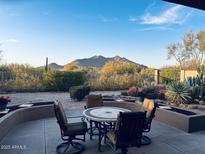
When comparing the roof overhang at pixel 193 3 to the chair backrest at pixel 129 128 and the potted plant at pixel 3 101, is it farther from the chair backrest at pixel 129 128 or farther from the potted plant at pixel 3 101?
the potted plant at pixel 3 101

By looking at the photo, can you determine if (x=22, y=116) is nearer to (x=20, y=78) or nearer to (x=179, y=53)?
(x=20, y=78)

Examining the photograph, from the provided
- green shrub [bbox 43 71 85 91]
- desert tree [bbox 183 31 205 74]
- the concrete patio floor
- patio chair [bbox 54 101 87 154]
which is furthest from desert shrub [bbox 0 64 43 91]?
desert tree [bbox 183 31 205 74]

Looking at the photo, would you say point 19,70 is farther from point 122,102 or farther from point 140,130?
point 140,130

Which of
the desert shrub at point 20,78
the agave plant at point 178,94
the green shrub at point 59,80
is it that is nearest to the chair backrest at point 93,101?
the agave plant at point 178,94

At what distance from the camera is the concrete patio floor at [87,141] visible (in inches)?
153

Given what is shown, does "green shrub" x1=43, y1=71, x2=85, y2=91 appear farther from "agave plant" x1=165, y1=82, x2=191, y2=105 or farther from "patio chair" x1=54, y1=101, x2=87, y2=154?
"patio chair" x1=54, y1=101, x2=87, y2=154

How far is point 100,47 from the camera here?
18016mm

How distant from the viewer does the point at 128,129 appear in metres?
3.14

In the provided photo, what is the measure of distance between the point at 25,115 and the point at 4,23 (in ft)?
19.6

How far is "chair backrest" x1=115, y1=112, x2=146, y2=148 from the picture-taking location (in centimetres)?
304

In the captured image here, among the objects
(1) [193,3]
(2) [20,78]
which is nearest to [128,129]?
(1) [193,3]

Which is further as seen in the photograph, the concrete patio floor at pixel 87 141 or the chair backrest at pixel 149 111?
the chair backrest at pixel 149 111

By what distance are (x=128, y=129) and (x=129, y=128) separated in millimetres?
24

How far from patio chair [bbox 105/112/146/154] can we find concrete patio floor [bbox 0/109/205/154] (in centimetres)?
72
